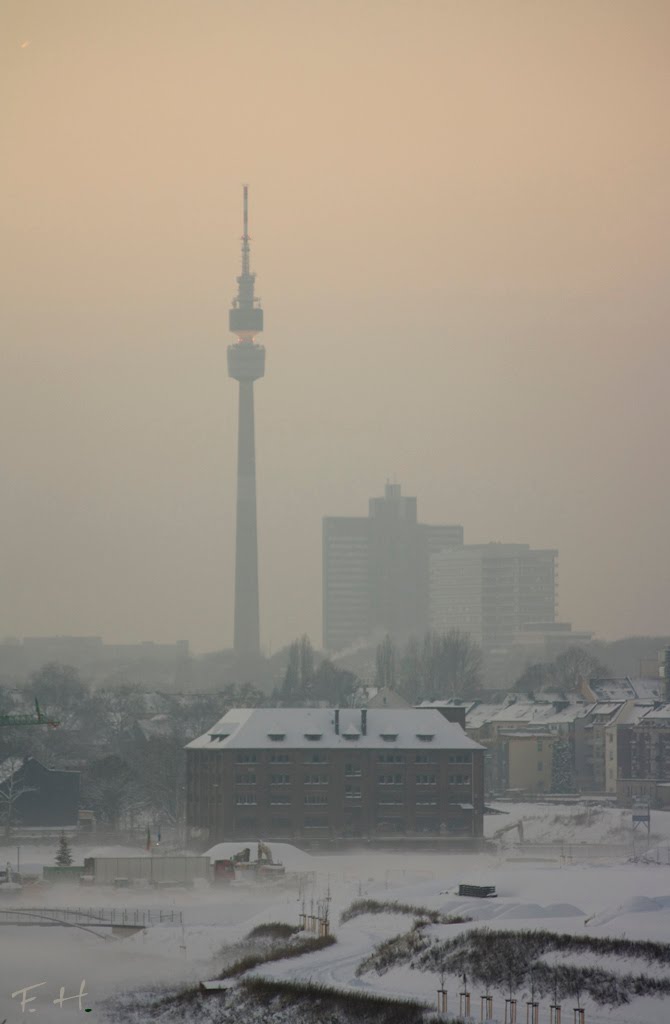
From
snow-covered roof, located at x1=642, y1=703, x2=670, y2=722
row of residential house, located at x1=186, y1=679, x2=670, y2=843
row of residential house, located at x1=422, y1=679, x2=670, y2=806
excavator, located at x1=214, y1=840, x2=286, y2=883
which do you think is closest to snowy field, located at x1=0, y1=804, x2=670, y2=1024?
excavator, located at x1=214, y1=840, x2=286, y2=883

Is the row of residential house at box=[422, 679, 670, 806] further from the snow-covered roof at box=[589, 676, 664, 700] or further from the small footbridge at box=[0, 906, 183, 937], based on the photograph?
the small footbridge at box=[0, 906, 183, 937]

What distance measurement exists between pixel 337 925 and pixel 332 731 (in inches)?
2071

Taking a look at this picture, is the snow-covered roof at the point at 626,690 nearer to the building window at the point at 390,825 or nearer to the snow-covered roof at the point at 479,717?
the snow-covered roof at the point at 479,717

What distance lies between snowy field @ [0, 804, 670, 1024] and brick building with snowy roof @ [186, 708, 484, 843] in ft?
42.8

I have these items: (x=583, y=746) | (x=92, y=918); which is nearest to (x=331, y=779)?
(x=92, y=918)

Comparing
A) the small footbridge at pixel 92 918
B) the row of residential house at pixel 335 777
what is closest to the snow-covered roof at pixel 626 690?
the row of residential house at pixel 335 777

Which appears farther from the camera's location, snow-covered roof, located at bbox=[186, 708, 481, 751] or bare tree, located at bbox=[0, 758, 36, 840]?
bare tree, located at bbox=[0, 758, 36, 840]

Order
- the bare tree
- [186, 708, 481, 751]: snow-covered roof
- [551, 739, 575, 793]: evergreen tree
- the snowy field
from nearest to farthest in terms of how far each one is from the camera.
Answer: the snowy field → [186, 708, 481, 751]: snow-covered roof → the bare tree → [551, 739, 575, 793]: evergreen tree

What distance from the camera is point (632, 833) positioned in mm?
138875

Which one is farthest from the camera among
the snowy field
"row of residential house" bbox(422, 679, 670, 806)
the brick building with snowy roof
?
"row of residential house" bbox(422, 679, 670, 806)

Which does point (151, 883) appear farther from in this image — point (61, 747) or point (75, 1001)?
point (61, 747)

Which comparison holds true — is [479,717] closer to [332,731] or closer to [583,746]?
[583,746]

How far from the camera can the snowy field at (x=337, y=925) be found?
70188 millimetres

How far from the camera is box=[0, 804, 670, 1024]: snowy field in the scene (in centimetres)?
7019
